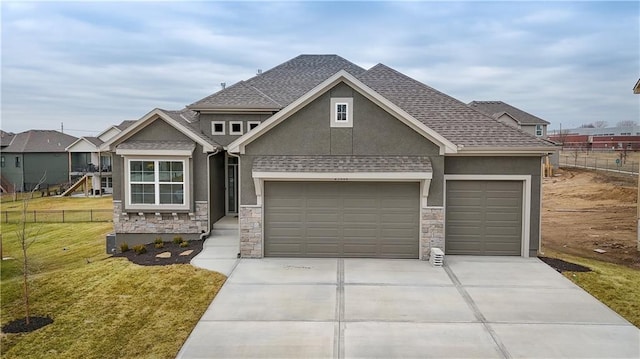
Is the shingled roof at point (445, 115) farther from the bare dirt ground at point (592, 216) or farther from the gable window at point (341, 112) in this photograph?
the bare dirt ground at point (592, 216)

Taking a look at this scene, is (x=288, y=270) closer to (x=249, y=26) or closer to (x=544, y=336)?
(x=544, y=336)

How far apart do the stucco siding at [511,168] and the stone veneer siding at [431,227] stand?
130 cm

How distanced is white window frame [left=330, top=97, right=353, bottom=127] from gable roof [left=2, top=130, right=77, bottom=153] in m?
41.1

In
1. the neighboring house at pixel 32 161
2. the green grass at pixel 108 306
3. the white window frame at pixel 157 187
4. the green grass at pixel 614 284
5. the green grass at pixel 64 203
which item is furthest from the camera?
the neighboring house at pixel 32 161

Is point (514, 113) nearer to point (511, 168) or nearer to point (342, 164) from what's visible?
point (511, 168)

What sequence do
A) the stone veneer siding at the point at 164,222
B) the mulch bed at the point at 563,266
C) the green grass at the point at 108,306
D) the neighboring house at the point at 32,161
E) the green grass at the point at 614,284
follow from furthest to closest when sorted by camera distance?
the neighboring house at the point at 32,161 < the stone veneer siding at the point at 164,222 < the mulch bed at the point at 563,266 < the green grass at the point at 614,284 < the green grass at the point at 108,306

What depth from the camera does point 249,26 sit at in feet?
63.0

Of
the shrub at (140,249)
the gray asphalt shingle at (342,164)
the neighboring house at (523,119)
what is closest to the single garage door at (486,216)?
the gray asphalt shingle at (342,164)

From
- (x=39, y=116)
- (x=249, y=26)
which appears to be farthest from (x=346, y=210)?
(x=39, y=116)

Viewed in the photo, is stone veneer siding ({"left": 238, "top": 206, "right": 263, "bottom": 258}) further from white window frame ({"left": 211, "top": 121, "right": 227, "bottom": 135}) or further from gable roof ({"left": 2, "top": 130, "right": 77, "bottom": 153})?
gable roof ({"left": 2, "top": 130, "right": 77, "bottom": 153})

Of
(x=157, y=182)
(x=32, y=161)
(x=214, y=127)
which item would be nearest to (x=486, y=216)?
(x=214, y=127)

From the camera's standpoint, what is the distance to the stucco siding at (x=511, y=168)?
44.6 ft

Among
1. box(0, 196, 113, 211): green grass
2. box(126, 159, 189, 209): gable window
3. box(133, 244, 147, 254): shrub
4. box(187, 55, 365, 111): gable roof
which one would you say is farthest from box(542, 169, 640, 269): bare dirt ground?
box(0, 196, 113, 211): green grass

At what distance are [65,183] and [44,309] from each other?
39.5 meters
